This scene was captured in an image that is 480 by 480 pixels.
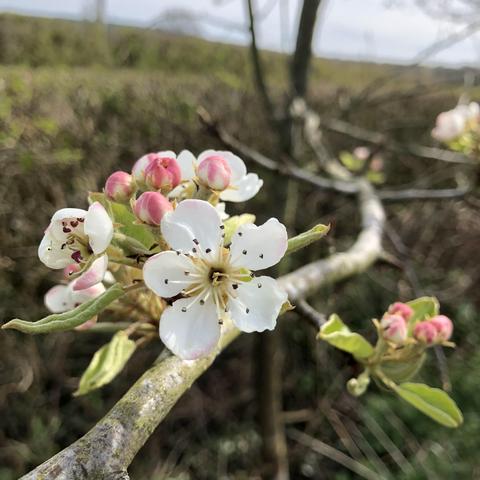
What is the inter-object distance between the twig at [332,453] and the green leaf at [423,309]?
2206mm

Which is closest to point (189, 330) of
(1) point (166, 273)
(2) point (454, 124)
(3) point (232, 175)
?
(1) point (166, 273)

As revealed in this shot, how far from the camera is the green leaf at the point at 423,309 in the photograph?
0.97m

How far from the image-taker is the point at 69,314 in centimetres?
61

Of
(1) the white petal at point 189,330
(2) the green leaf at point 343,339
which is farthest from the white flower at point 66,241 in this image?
(2) the green leaf at point 343,339

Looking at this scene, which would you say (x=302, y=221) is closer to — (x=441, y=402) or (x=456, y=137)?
(x=456, y=137)

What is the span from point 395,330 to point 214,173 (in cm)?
36

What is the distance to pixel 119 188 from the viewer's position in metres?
0.76

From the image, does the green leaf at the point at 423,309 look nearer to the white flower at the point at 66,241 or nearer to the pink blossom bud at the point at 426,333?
the pink blossom bud at the point at 426,333

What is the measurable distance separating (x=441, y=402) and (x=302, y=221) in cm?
362

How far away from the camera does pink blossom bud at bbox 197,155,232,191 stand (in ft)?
2.49

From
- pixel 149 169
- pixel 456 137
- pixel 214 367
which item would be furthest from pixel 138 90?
pixel 149 169

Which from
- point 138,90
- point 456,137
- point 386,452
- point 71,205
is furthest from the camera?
point 138,90

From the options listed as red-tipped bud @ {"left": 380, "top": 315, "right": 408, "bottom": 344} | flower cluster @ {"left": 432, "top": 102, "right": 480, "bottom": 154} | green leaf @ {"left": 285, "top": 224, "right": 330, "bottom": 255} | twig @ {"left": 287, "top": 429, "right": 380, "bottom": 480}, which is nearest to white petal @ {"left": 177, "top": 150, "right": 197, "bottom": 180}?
green leaf @ {"left": 285, "top": 224, "right": 330, "bottom": 255}

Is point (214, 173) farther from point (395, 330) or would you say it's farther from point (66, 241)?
point (395, 330)
